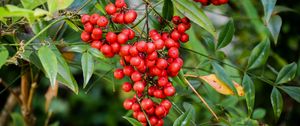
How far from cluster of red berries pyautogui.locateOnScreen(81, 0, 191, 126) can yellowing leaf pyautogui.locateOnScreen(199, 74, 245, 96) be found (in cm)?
25

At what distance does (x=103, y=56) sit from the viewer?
3.10ft

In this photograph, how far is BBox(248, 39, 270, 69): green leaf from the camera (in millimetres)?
1211

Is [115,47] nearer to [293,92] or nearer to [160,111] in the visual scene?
[160,111]

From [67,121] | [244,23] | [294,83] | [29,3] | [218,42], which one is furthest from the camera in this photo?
[67,121]

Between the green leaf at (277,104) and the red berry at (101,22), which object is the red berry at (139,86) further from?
the green leaf at (277,104)

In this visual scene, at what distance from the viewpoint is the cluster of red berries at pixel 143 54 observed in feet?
2.89

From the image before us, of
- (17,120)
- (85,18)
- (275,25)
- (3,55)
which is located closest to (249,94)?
(275,25)

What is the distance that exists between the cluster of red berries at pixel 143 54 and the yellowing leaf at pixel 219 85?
0.25m

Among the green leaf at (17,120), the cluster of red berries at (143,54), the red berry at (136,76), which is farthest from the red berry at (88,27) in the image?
the green leaf at (17,120)

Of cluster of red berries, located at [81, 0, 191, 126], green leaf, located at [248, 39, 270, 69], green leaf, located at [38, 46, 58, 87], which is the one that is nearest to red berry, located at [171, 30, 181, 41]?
cluster of red berries, located at [81, 0, 191, 126]

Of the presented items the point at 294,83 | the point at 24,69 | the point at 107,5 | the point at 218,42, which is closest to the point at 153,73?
the point at 107,5

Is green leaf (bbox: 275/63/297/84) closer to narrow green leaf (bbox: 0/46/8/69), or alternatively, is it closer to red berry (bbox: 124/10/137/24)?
red berry (bbox: 124/10/137/24)

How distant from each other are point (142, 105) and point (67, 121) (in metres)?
1.54

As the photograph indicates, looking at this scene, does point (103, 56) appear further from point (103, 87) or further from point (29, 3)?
point (103, 87)
